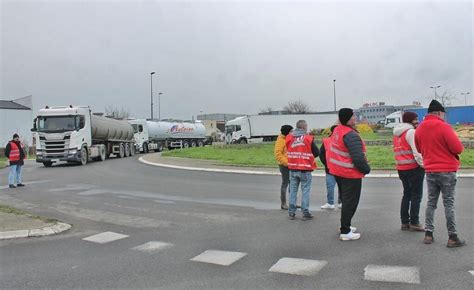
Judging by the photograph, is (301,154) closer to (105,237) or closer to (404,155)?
(404,155)

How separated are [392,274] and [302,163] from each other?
3490 millimetres

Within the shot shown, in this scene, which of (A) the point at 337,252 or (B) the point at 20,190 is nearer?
(A) the point at 337,252

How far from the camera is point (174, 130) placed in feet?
167

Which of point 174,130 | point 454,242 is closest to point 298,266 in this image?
point 454,242

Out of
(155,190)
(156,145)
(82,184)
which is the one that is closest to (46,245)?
(155,190)

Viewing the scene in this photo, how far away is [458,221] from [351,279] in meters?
3.75

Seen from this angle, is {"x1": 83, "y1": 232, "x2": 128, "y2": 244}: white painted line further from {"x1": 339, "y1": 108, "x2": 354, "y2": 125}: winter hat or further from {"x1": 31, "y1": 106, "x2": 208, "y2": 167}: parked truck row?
{"x1": 31, "y1": 106, "x2": 208, "y2": 167}: parked truck row

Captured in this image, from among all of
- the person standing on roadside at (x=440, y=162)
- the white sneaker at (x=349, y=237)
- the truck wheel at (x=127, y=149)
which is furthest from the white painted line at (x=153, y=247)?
the truck wheel at (x=127, y=149)

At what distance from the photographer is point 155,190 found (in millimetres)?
13508

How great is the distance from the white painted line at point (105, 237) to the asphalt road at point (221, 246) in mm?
149

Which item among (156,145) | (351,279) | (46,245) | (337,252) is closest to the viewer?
(351,279)

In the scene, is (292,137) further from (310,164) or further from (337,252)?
(337,252)

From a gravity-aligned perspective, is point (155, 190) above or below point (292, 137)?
below

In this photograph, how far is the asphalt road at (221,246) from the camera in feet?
16.3
